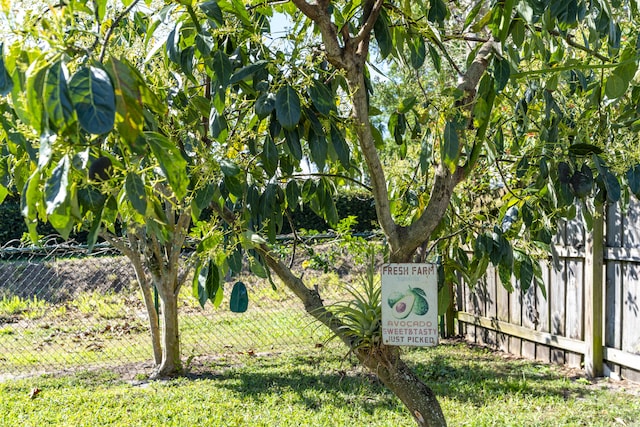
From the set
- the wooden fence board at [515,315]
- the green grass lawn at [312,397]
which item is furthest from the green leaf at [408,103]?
the wooden fence board at [515,315]

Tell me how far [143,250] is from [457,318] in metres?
3.66

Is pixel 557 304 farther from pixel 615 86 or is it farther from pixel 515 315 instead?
pixel 615 86

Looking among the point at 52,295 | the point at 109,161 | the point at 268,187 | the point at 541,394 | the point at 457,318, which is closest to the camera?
the point at 109,161

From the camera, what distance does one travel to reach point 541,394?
503cm

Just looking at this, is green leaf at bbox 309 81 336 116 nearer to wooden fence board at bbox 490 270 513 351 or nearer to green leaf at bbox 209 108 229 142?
green leaf at bbox 209 108 229 142

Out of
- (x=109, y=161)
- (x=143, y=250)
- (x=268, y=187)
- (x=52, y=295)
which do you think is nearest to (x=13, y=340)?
(x=52, y=295)

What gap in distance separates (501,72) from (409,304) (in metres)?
0.87

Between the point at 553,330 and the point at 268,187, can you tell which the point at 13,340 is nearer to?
the point at 553,330

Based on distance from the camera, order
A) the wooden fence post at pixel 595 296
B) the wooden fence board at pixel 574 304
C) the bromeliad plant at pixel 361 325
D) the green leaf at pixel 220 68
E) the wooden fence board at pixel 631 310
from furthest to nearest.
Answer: the wooden fence board at pixel 574 304
the wooden fence post at pixel 595 296
the wooden fence board at pixel 631 310
the bromeliad plant at pixel 361 325
the green leaf at pixel 220 68

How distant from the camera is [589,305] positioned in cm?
544

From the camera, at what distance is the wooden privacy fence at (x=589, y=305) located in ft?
16.9

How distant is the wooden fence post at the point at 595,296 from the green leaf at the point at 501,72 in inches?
141

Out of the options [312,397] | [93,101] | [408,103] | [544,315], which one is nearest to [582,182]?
[408,103]

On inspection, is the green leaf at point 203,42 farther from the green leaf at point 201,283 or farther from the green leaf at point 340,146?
the green leaf at point 201,283
